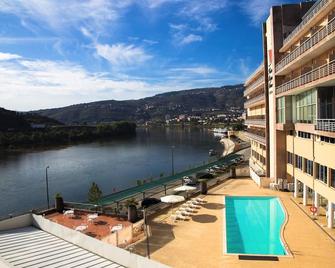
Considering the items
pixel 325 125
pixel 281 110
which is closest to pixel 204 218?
pixel 325 125

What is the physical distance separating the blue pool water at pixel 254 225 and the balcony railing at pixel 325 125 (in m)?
7.92

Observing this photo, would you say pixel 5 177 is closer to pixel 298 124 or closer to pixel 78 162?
pixel 78 162

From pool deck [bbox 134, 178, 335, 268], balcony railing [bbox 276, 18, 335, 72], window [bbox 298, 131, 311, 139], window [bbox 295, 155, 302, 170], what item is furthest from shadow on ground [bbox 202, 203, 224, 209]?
balcony railing [bbox 276, 18, 335, 72]

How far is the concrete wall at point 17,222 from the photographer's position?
79.0 feet

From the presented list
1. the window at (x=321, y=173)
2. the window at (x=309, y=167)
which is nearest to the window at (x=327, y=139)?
the window at (x=321, y=173)

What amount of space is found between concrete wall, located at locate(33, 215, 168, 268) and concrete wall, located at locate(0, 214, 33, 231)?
85 cm

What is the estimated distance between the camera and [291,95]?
36125mm

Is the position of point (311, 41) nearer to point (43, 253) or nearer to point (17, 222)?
point (43, 253)

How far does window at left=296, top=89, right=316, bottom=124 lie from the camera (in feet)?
98.3

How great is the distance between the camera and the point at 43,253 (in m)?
18.5

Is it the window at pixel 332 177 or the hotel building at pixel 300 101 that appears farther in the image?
the hotel building at pixel 300 101

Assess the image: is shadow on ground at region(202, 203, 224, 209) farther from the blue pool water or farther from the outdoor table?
the outdoor table

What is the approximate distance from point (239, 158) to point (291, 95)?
143 feet

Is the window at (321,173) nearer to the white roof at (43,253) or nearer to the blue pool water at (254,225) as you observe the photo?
the blue pool water at (254,225)
